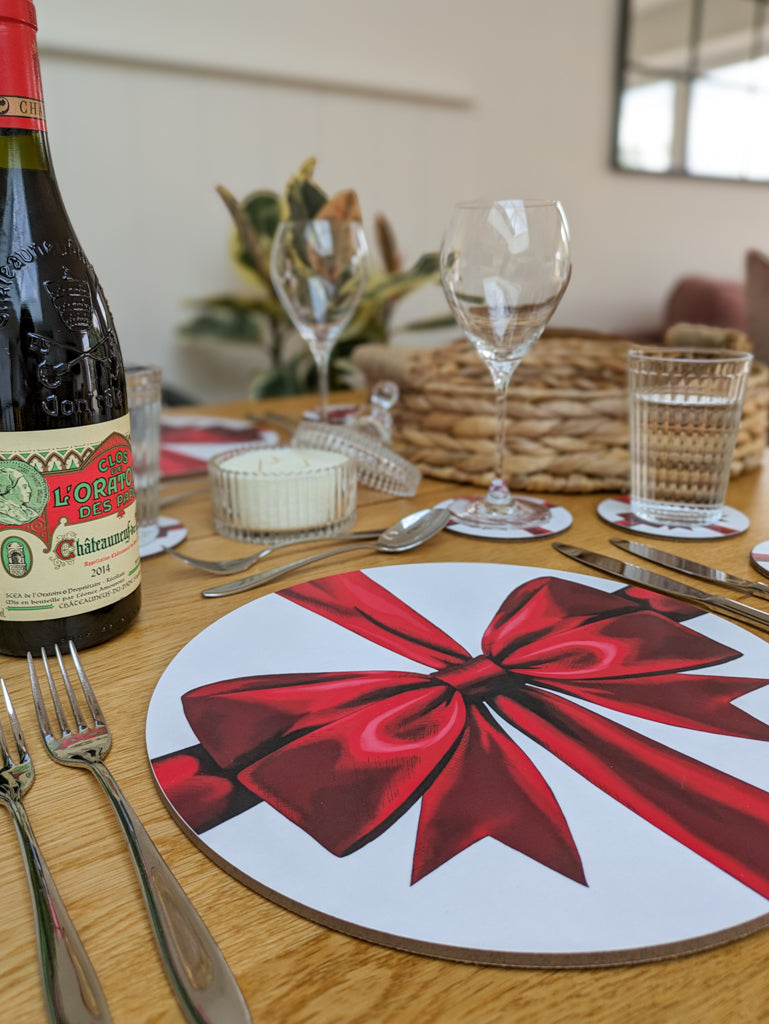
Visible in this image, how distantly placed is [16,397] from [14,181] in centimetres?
13

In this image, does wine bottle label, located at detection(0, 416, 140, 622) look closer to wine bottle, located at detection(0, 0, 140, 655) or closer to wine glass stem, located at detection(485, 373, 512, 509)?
wine bottle, located at detection(0, 0, 140, 655)

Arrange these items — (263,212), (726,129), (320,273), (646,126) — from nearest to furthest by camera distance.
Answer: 1. (320,273)
2. (263,212)
3. (646,126)
4. (726,129)

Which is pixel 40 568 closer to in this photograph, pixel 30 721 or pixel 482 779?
pixel 30 721

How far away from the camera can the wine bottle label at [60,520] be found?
1.16ft

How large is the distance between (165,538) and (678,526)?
0.38 meters

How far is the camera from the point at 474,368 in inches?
29.1

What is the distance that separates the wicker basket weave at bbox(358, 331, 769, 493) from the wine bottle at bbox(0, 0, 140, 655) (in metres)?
0.33

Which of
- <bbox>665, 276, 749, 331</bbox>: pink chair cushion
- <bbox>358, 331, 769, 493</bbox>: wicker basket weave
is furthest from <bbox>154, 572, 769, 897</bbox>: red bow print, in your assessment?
<bbox>665, 276, 749, 331</bbox>: pink chair cushion

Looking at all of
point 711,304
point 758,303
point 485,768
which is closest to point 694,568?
point 485,768

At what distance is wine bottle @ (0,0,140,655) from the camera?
355 mm

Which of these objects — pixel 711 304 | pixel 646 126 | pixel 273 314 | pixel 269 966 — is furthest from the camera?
pixel 646 126

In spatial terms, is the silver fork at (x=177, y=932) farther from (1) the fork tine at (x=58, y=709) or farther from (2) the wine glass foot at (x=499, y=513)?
(2) the wine glass foot at (x=499, y=513)

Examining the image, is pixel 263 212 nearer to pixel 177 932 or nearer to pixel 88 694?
pixel 88 694

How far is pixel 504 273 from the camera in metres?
0.54
